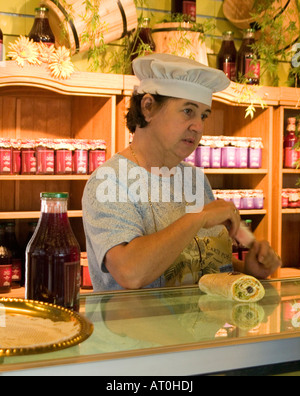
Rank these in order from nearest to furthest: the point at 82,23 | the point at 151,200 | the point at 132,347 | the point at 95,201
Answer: the point at 132,347 < the point at 95,201 < the point at 151,200 < the point at 82,23

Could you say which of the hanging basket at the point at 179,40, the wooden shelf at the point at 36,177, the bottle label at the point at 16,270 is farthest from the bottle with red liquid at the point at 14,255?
the hanging basket at the point at 179,40

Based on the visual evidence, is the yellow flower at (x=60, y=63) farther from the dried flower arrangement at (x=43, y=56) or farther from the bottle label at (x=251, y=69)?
the bottle label at (x=251, y=69)

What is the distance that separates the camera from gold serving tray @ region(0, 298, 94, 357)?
94 cm

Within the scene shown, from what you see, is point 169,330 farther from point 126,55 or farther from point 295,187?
point 295,187

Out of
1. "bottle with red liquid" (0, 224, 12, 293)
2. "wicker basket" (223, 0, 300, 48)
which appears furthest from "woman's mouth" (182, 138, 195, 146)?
"wicker basket" (223, 0, 300, 48)

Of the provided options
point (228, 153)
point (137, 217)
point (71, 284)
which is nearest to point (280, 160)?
point (228, 153)

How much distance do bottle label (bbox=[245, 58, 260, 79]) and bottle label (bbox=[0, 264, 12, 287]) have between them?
192 cm

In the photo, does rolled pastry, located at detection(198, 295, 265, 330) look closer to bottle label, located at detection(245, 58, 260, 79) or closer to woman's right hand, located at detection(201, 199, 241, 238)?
woman's right hand, located at detection(201, 199, 241, 238)

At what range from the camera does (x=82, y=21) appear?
3242mm

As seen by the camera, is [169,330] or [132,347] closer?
[132,347]
